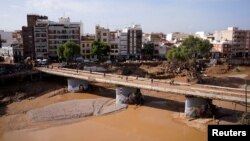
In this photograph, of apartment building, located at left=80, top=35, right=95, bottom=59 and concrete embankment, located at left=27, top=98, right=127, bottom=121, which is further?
apartment building, located at left=80, top=35, right=95, bottom=59

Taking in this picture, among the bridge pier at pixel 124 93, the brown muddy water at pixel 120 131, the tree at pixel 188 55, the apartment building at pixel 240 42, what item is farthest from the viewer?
the apartment building at pixel 240 42

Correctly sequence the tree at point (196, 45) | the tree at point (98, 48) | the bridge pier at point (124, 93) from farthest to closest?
the tree at point (196, 45) → the tree at point (98, 48) → the bridge pier at point (124, 93)

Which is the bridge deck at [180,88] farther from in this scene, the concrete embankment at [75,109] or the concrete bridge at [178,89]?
the concrete embankment at [75,109]

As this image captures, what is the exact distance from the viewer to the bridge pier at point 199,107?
32.5 meters

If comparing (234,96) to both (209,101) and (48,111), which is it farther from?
(48,111)

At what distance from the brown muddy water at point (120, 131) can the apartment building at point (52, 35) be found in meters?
40.2

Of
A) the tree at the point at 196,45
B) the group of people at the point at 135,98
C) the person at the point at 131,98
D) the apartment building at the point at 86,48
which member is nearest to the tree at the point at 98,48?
the apartment building at the point at 86,48

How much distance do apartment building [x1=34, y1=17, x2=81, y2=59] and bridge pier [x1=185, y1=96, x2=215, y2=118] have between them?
45.7 m

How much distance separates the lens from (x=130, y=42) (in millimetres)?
79562

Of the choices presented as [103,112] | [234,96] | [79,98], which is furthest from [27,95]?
[234,96]

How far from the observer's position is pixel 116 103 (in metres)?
39.7

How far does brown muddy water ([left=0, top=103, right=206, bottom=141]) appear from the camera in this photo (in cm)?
2836

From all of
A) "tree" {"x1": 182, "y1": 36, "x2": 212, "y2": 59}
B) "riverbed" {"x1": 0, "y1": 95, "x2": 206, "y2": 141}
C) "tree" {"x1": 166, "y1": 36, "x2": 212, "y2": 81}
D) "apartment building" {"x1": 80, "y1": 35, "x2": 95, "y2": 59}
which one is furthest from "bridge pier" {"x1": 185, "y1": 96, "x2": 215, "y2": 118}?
"apartment building" {"x1": 80, "y1": 35, "x2": 95, "y2": 59}

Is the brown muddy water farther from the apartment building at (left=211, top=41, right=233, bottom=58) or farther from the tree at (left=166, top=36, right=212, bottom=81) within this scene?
the apartment building at (left=211, top=41, right=233, bottom=58)
